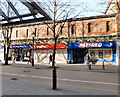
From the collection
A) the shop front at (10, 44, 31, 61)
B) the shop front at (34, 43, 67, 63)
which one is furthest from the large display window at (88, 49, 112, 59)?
the shop front at (10, 44, 31, 61)

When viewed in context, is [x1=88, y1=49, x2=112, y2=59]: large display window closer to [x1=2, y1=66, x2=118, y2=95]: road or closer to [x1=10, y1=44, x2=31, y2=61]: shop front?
[x1=10, y1=44, x2=31, y2=61]: shop front

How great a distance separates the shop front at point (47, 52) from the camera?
112ft

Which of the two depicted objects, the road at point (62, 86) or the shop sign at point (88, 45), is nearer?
the road at point (62, 86)

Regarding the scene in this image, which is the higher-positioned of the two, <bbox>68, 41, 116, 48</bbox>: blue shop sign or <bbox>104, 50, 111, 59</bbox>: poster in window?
<bbox>68, 41, 116, 48</bbox>: blue shop sign

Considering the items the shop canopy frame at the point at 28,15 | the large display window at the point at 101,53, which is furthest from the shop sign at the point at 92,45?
the shop canopy frame at the point at 28,15

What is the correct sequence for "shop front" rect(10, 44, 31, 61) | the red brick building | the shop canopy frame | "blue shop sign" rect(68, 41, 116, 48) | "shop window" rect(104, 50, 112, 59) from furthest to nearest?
"shop front" rect(10, 44, 31, 61) → "shop window" rect(104, 50, 112, 59) → the red brick building → "blue shop sign" rect(68, 41, 116, 48) → the shop canopy frame

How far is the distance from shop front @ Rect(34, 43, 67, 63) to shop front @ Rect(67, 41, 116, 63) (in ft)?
3.25

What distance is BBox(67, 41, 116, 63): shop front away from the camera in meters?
30.5

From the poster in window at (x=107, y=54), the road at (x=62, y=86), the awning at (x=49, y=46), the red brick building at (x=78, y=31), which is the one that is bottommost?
the road at (x=62, y=86)

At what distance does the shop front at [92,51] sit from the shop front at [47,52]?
990 mm

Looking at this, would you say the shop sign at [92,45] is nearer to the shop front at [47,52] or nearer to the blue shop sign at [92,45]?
the blue shop sign at [92,45]

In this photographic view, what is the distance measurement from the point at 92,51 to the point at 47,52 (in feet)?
25.4

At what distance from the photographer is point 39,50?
122 feet

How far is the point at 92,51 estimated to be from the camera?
32344 mm
